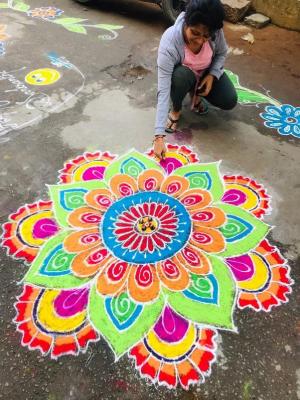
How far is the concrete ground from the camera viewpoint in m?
1.46

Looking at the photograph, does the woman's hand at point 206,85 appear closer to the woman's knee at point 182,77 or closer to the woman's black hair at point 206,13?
the woman's knee at point 182,77

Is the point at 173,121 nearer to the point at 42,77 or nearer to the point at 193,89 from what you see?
the point at 193,89

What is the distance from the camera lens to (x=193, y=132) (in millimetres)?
2809

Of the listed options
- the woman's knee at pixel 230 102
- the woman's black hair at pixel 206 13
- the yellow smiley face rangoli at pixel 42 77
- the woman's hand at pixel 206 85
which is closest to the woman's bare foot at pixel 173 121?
the woman's hand at pixel 206 85

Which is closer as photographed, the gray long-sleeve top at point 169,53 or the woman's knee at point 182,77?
the gray long-sleeve top at point 169,53

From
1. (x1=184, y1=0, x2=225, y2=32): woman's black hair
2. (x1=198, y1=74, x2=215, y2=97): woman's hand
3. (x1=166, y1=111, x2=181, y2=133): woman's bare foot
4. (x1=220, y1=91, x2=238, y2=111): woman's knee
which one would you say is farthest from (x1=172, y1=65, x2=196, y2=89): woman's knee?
(x1=184, y1=0, x2=225, y2=32): woman's black hair

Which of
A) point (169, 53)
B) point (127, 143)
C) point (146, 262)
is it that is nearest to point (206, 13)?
point (169, 53)

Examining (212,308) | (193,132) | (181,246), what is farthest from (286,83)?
(212,308)

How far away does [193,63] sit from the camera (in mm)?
2504

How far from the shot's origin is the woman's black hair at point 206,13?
1.93m

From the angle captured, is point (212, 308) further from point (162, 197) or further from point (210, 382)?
point (162, 197)

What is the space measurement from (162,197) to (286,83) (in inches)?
80.2

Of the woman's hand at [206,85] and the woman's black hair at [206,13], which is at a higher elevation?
the woman's black hair at [206,13]

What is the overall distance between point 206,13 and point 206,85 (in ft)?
2.37
